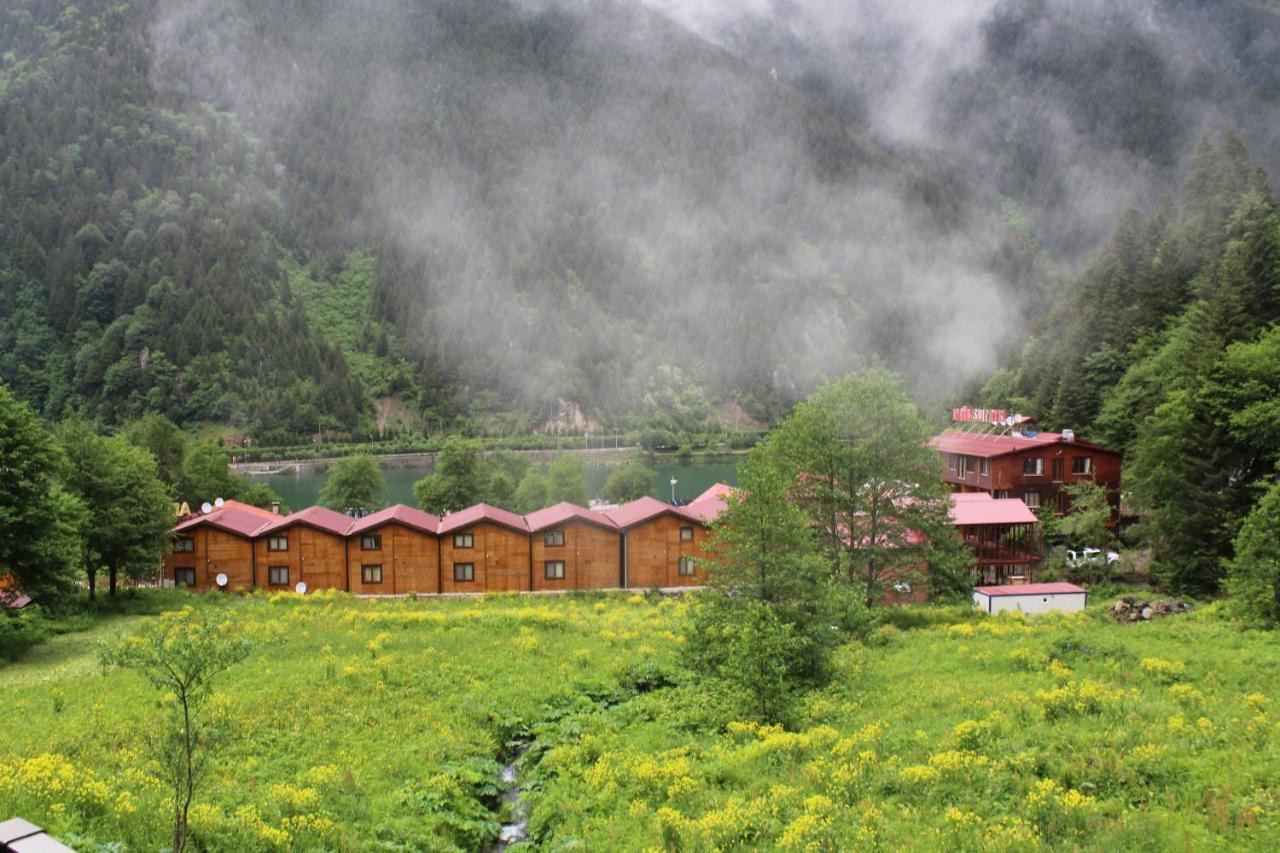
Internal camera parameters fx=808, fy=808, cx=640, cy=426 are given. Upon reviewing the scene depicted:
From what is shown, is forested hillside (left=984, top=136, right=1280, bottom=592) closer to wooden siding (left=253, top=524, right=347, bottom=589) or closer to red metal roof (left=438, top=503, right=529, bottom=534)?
red metal roof (left=438, top=503, right=529, bottom=534)

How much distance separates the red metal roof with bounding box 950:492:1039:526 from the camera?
42188mm

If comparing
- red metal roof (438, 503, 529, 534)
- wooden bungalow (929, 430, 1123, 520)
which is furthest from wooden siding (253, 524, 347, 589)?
wooden bungalow (929, 430, 1123, 520)

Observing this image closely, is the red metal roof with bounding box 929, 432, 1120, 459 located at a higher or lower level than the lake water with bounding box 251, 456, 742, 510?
higher

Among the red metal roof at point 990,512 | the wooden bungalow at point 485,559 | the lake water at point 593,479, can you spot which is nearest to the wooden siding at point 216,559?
the wooden bungalow at point 485,559

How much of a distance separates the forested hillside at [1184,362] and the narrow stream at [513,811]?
3248 centimetres

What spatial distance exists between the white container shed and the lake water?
58347 millimetres

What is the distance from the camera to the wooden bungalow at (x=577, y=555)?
135 feet

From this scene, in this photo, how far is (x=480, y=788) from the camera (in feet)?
55.7

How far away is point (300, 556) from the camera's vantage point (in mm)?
40625

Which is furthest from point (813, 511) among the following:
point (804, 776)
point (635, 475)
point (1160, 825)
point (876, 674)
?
point (635, 475)

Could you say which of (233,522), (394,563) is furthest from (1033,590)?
(233,522)

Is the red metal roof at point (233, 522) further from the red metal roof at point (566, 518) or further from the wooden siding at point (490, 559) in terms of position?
the red metal roof at point (566, 518)

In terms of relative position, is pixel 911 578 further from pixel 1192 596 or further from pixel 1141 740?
pixel 1141 740

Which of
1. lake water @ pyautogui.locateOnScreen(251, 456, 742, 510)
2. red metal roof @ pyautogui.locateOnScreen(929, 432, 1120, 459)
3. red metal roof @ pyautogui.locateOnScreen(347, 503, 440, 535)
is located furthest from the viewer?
lake water @ pyautogui.locateOnScreen(251, 456, 742, 510)
